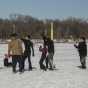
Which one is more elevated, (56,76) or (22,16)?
(22,16)

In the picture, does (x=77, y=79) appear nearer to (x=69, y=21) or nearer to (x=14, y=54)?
(x=14, y=54)

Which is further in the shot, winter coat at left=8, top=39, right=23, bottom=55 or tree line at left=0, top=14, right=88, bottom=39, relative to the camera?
tree line at left=0, top=14, right=88, bottom=39

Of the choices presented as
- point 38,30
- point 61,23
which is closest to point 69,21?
point 61,23

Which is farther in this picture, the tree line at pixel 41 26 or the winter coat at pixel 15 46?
the tree line at pixel 41 26

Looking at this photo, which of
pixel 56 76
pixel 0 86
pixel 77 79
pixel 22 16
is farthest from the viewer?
pixel 22 16

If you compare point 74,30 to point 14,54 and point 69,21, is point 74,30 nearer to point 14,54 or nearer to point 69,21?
point 69,21

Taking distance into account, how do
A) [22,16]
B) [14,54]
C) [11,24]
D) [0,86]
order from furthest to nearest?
[22,16] → [11,24] → [14,54] → [0,86]

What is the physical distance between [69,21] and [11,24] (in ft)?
69.5

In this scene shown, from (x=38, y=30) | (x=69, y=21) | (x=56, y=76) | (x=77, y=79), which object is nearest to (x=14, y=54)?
(x=56, y=76)

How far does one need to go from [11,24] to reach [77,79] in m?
116

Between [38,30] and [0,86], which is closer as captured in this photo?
[0,86]

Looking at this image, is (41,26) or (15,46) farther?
(41,26)

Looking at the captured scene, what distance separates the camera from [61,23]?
133 metres

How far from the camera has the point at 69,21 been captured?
135 metres
